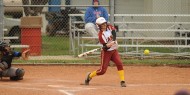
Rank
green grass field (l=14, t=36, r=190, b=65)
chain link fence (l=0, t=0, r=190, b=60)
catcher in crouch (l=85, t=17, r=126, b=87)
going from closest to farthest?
1. catcher in crouch (l=85, t=17, r=126, b=87)
2. green grass field (l=14, t=36, r=190, b=65)
3. chain link fence (l=0, t=0, r=190, b=60)

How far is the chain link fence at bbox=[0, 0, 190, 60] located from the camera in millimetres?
17625

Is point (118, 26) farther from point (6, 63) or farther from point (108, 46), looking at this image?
A: point (108, 46)

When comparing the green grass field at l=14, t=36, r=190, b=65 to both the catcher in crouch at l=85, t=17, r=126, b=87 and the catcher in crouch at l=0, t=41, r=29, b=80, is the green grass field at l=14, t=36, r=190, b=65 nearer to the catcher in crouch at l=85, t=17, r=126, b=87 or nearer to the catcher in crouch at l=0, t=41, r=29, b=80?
the catcher in crouch at l=0, t=41, r=29, b=80

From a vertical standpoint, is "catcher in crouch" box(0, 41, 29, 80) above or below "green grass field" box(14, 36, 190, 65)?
above

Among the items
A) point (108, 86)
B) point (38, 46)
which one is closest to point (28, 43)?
point (38, 46)

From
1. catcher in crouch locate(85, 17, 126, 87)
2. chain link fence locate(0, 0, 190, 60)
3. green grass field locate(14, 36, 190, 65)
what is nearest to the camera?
catcher in crouch locate(85, 17, 126, 87)

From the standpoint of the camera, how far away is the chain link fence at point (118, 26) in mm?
17625

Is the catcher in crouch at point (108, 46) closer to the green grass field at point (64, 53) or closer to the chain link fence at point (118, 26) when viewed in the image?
the chain link fence at point (118, 26)

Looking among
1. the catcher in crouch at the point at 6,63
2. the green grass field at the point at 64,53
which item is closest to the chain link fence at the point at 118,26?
the green grass field at the point at 64,53

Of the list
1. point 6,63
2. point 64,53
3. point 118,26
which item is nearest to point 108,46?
point 6,63

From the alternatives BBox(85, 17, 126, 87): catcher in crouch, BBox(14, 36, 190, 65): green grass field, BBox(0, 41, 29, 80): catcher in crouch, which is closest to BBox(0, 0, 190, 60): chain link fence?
BBox(14, 36, 190, 65): green grass field

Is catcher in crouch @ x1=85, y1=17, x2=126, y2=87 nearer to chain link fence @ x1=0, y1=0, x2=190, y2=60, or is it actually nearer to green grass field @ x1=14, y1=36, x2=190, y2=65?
chain link fence @ x1=0, y1=0, x2=190, y2=60

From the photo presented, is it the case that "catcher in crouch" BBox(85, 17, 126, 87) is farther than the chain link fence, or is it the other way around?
the chain link fence

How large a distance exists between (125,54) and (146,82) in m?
5.10
